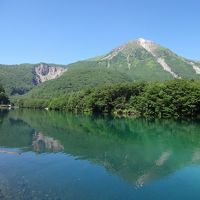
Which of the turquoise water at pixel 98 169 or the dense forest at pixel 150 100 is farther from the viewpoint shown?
the dense forest at pixel 150 100

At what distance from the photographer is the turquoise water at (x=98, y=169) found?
93.8ft

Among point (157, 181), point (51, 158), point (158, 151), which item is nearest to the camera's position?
point (157, 181)

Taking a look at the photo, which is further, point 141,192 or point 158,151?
point 158,151

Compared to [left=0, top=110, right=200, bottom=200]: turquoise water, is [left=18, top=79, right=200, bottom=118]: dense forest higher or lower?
higher

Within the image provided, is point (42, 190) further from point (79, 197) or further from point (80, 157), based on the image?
point (80, 157)

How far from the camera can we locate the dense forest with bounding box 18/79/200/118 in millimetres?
116350

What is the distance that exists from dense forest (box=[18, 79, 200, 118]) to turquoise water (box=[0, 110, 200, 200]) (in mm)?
56114

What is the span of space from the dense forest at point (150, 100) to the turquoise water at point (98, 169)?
56.1 m

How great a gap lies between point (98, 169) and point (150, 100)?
8927 centimetres

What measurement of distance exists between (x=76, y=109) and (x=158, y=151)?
14353cm

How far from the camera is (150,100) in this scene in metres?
125

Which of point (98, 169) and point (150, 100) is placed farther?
point (150, 100)

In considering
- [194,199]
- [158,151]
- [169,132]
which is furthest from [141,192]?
[169,132]

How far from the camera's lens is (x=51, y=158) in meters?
43.8
